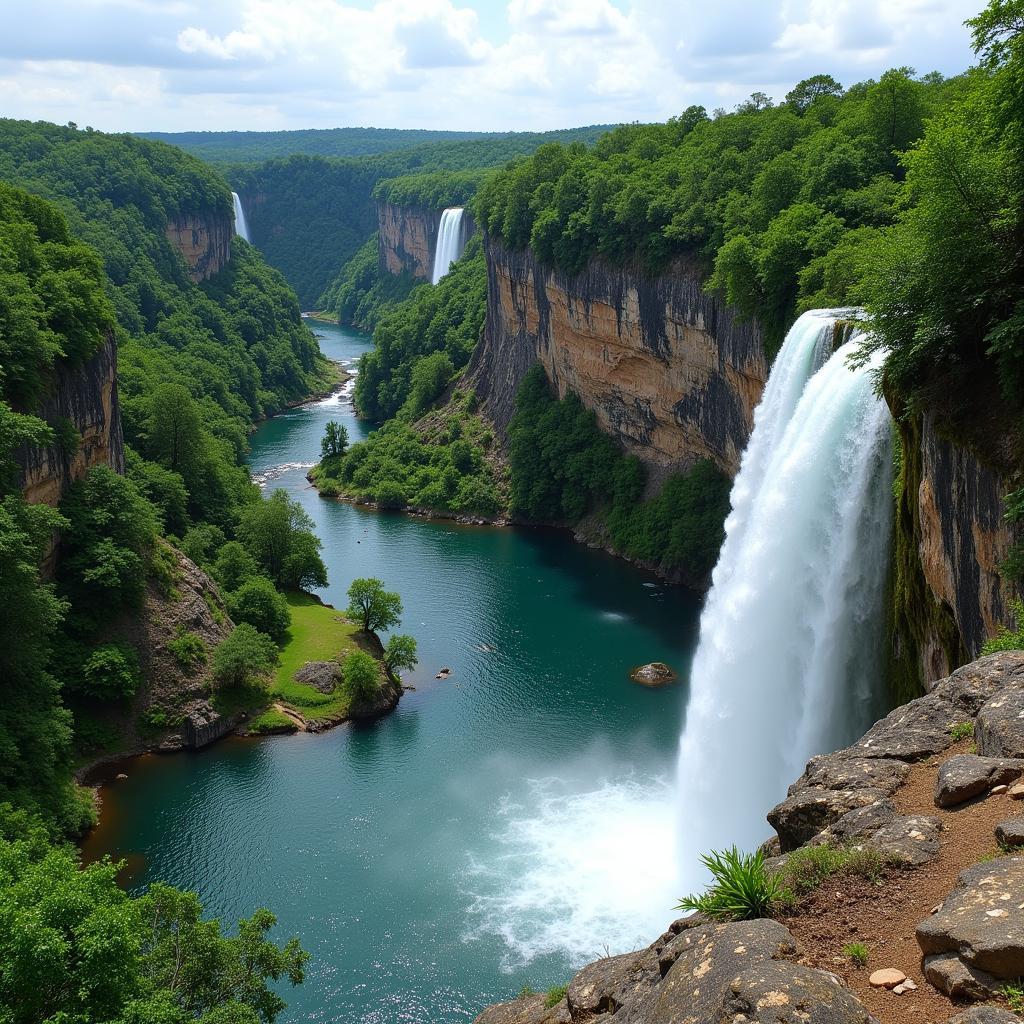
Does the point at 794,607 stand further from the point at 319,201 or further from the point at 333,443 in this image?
the point at 319,201

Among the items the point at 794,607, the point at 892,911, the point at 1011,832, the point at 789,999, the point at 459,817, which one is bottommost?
the point at 459,817

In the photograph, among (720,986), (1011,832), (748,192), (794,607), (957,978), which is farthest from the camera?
(748,192)

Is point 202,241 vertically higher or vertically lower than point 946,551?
higher

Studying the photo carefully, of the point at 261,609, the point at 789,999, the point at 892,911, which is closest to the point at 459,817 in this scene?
the point at 261,609

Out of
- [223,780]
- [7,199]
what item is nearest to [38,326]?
[7,199]

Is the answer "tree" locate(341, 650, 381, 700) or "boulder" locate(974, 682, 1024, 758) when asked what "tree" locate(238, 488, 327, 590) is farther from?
"boulder" locate(974, 682, 1024, 758)

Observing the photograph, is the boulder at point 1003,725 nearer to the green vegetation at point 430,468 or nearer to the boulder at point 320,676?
the boulder at point 320,676

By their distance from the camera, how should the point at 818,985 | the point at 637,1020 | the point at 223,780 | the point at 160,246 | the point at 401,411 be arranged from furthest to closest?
the point at 160,246
the point at 401,411
the point at 223,780
the point at 637,1020
the point at 818,985

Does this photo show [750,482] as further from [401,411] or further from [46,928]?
[401,411]
